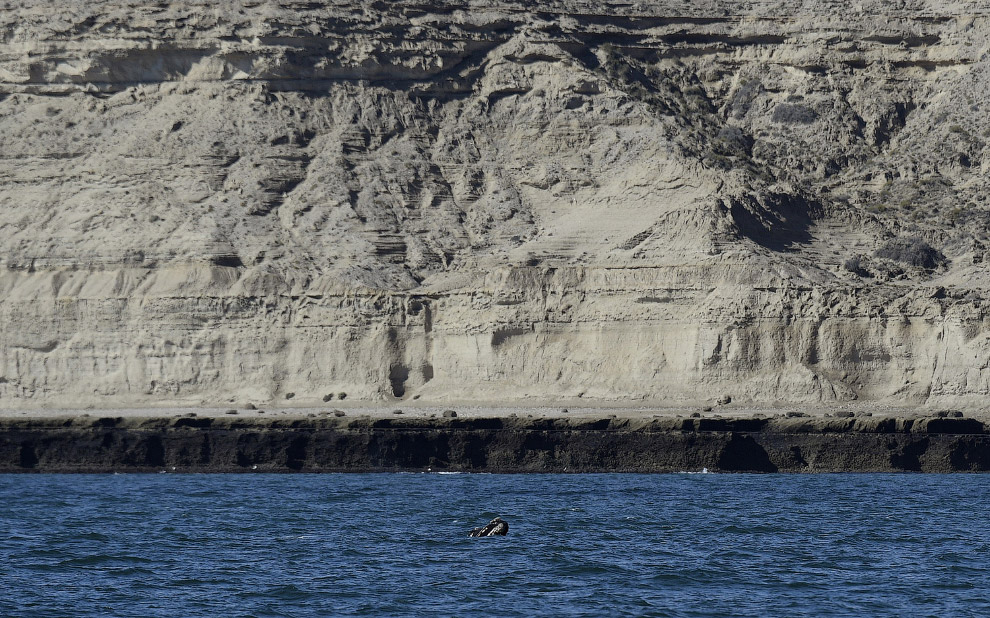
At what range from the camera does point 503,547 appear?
37562 mm

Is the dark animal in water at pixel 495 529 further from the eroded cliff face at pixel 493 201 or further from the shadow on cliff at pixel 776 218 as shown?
the shadow on cliff at pixel 776 218

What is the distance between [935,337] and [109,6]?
32.8 meters

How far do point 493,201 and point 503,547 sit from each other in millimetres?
31473

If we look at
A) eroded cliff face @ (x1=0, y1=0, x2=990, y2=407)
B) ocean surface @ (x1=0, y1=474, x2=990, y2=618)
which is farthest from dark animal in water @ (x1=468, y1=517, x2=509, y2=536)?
eroded cliff face @ (x1=0, y1=0, x2=990, y2=407)

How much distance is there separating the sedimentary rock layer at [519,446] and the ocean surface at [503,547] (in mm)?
978

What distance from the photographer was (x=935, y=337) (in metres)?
59.9

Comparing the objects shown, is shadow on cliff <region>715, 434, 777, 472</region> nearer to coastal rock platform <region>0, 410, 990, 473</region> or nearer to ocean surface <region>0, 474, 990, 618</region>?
coastal rock platform <region>0, 410, 990, 473</region>

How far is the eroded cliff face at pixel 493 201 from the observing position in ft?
200

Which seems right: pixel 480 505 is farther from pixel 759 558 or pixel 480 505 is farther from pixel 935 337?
pixel 935 337

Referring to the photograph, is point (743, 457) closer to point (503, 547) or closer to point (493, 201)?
point (503, 547)

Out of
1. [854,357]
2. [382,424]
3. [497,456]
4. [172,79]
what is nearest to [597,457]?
[497,456]

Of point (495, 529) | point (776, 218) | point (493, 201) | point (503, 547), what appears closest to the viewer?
point (503, 547)

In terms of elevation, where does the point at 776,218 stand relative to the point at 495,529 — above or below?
above

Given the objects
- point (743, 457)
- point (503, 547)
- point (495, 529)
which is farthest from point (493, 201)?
point (503, 547)
